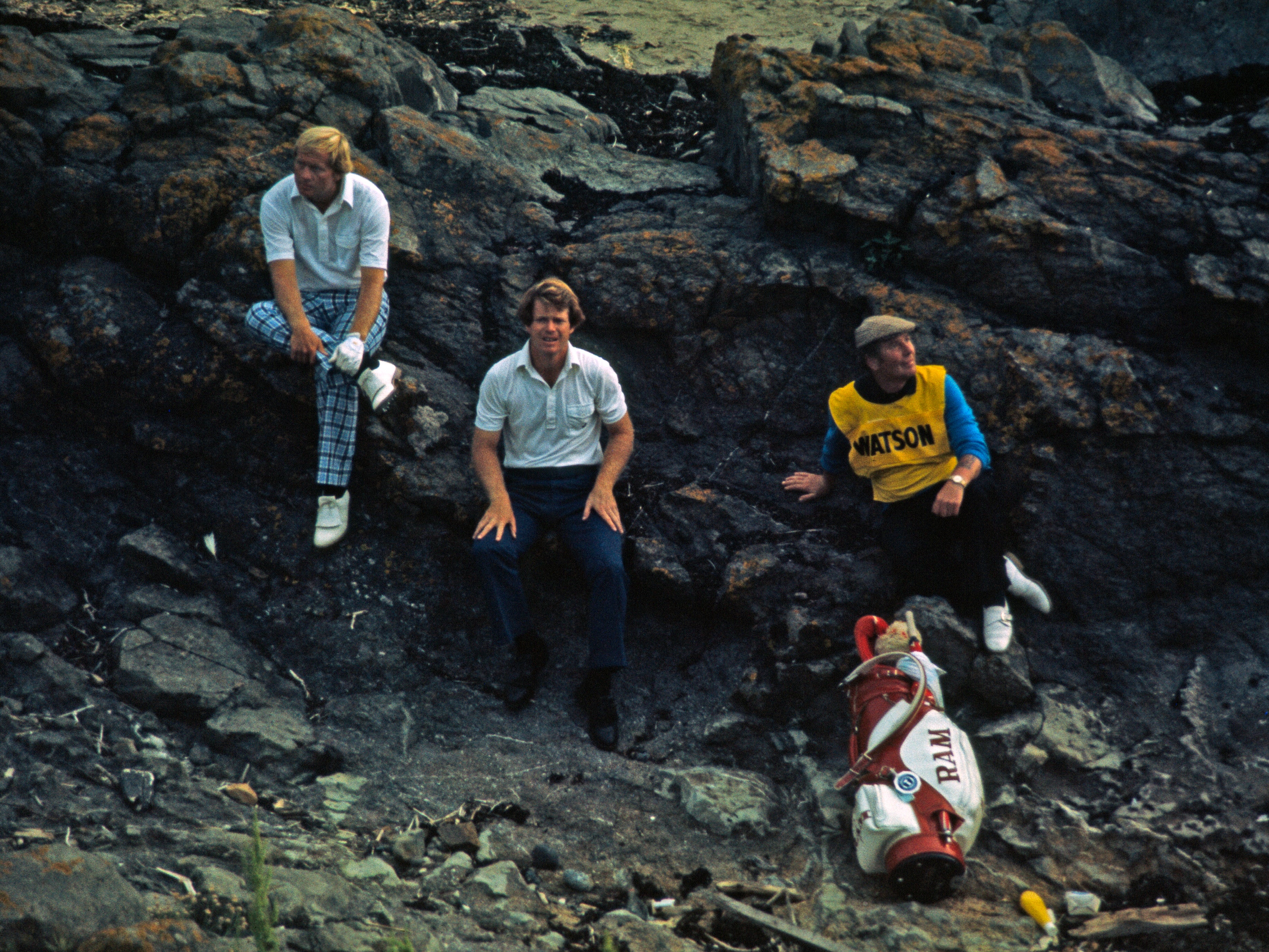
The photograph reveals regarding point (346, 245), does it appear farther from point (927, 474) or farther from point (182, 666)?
point (927, 474)

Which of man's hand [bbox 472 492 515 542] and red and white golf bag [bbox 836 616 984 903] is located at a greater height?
man's hand [bbox 472 492 515 542]

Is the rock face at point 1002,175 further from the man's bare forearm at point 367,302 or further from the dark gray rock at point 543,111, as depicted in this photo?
the man's bare forearm at point 367,302

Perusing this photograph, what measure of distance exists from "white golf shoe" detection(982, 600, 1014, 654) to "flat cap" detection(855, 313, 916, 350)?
146 centimetres

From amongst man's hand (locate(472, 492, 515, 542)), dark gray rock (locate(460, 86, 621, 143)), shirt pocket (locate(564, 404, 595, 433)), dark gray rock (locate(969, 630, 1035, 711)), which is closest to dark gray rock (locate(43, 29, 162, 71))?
dark gray rock (locate(460, 86, 621, 143))

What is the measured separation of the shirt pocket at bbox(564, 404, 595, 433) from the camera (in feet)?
15.5

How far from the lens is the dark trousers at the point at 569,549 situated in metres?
4.48

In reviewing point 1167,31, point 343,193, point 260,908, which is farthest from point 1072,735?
point 1167,31

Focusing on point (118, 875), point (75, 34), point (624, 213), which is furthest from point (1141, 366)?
point (75, 34)

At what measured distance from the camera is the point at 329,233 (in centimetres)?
503

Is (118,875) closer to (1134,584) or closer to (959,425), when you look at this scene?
(959,425)

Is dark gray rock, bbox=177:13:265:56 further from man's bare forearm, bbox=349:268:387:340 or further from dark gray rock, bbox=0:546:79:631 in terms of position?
dark gray rock, bbox=0:546:79:631

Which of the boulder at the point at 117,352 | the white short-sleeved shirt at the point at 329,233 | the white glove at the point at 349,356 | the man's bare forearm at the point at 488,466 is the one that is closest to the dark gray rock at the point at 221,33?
the boulder at the point at 117,352

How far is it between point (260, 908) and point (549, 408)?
2.77 meters

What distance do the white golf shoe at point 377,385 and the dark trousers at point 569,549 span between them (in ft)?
2.78
